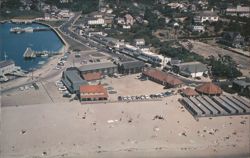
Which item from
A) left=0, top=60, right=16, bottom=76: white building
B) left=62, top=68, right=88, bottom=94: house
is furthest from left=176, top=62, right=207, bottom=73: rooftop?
left=0, top=60, right=16, bottom=76: white building

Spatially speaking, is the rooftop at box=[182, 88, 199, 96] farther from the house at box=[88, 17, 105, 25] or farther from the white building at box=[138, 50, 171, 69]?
the house at box=[88, 17, 105, 25]

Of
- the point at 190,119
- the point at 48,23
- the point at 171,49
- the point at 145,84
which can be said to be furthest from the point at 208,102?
the point at 48,23

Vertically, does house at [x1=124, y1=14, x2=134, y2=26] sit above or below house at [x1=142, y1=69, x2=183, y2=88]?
above

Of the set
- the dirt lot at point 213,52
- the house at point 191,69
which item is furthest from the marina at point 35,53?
the dirt lot at point 213,52

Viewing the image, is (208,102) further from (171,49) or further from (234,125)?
(171,49)

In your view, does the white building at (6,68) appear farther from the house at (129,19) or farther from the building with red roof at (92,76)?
the house at (129,19)
